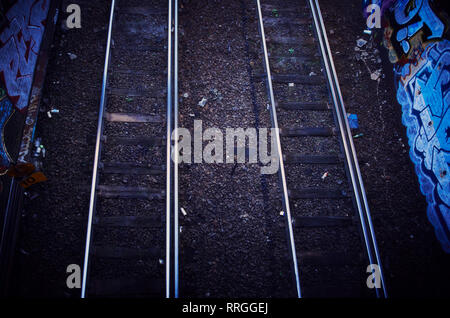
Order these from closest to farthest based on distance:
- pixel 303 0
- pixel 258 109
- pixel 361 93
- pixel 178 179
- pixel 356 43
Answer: pixel 178 179, pixel 258 109, pixel 361 93, pixel 356 43, pixel 303 0

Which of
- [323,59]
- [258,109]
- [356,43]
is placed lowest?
[258,109]

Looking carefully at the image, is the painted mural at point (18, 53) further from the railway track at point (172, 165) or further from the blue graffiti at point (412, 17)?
the blue graffiti at point (412, 17)

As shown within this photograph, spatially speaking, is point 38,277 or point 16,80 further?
point 16,80

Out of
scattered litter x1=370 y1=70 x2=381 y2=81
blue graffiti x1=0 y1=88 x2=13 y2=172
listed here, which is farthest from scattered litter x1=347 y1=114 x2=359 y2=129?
blue graffiti x1=0 y1=88 x2=13 y2=172

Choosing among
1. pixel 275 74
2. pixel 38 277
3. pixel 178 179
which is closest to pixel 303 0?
pixel 275 74

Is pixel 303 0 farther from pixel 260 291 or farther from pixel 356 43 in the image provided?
pixel 260 291
